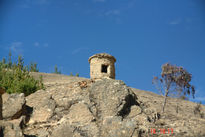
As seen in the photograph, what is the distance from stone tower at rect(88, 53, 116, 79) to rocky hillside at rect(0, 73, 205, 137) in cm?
924

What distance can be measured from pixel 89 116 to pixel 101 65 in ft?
40.0

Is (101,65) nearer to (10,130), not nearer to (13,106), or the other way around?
(13,106)

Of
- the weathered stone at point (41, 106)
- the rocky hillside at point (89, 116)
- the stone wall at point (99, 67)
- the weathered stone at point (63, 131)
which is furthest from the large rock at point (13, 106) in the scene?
the stone wall at point (99, 67)

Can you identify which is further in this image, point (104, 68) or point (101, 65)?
point (104, 68)

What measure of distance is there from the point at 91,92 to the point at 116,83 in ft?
4.04

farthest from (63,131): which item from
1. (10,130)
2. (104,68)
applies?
(104,68)

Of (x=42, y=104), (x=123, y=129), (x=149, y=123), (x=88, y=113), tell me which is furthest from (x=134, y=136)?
(x=42, y=104)

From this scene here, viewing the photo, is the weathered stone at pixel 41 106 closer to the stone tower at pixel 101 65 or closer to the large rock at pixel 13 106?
the large rock at pixel 13 106

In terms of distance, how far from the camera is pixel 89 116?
9.20 metres

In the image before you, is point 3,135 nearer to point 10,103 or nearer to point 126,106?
point 10,103

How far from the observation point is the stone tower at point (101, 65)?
2096 centimetres

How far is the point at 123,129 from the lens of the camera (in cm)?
755

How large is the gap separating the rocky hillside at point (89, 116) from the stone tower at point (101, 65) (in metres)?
9.24

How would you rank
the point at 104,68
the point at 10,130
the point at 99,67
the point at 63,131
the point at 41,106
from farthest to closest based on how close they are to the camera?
the point at 104,68 < the point at 99,67 < the point at 41,106 < the point at 63,131 < the point at 10,130
